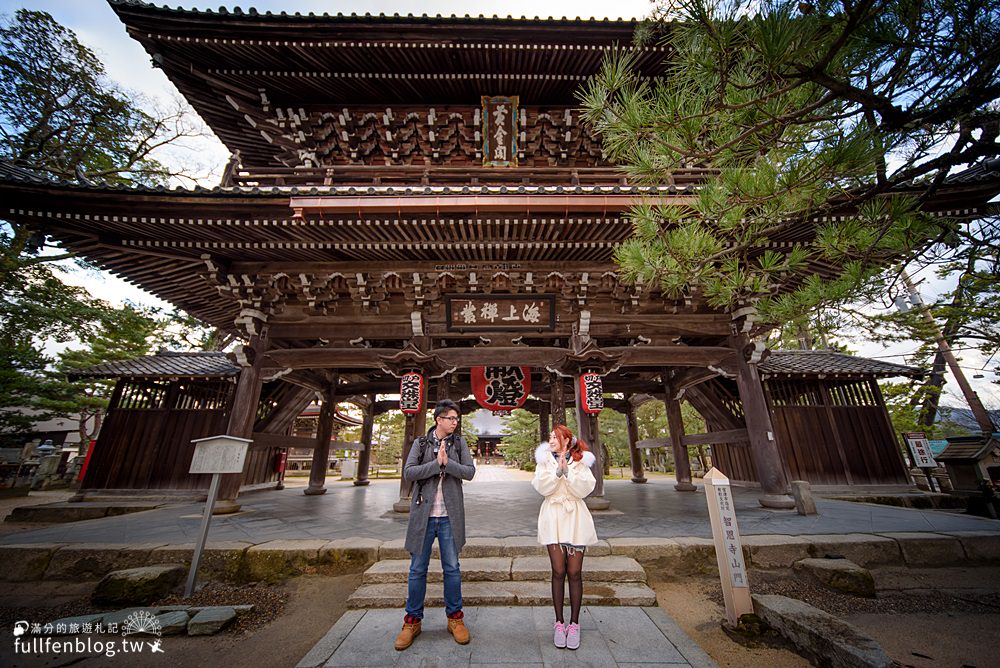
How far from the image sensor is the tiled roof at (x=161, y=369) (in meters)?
9.36

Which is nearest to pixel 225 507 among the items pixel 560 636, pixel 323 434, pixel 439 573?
pixel 323 434

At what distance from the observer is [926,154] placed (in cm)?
288

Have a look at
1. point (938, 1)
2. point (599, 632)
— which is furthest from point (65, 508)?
point (938, 1)

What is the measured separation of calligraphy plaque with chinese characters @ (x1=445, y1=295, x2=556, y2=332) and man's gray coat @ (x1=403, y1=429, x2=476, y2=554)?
4.05 m

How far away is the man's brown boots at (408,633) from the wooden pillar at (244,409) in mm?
5550

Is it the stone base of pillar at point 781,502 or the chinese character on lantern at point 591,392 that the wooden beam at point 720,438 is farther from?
the chinese character on lantern at point 591,392

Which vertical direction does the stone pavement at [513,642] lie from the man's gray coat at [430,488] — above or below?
below

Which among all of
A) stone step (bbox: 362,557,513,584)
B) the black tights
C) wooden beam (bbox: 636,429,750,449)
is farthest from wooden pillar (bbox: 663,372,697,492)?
the black tights

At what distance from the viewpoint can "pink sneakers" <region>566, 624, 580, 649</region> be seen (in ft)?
8.87

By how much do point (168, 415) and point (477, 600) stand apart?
10.9m

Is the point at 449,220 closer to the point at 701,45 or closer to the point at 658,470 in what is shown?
the point at 701,45

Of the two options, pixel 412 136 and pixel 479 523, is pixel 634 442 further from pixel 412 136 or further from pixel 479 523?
pixel 412 136

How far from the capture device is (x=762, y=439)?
6805 millimetres

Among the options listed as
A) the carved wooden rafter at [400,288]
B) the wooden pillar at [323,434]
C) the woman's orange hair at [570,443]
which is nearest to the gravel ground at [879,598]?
the woman's orange hair at [570,443]
